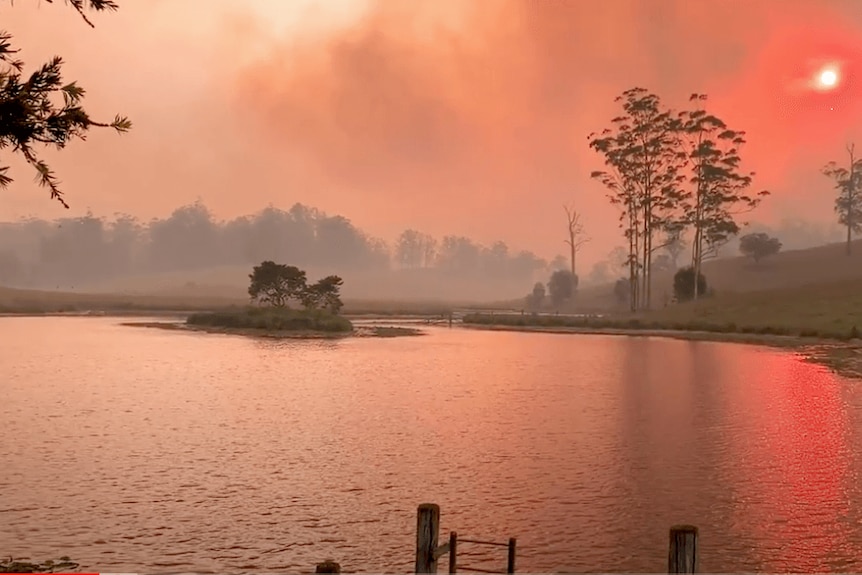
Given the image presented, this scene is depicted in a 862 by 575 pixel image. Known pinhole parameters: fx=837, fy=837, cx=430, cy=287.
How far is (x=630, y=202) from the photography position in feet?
358

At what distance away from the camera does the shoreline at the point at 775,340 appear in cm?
5038

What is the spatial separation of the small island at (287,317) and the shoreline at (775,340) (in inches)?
602

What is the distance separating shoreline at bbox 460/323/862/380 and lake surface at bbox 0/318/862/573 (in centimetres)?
694

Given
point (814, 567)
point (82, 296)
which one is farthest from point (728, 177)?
point (82, 296)

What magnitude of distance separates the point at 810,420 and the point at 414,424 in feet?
45.1

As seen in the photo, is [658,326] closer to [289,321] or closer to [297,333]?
[297,333]

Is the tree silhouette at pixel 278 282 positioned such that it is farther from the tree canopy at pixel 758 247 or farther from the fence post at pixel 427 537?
the tree canopy at pixel 758 247

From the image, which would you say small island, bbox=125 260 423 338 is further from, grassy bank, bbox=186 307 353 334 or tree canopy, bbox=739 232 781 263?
tree canopy, bbox=739 232 781 263

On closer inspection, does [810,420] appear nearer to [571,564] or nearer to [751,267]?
[571,564]

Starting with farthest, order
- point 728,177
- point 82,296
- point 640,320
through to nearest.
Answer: point 82,296 → point 728,177 → point 640,320

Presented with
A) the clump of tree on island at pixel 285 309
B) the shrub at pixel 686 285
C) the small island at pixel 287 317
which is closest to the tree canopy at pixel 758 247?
the shrub at pixel 686 285

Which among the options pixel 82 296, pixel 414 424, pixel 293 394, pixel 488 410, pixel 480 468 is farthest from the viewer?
pixel 82 296

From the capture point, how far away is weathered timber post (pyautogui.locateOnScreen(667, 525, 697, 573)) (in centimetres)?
972

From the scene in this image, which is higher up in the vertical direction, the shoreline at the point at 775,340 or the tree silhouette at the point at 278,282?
the tree silhouette at the point at 278,282
